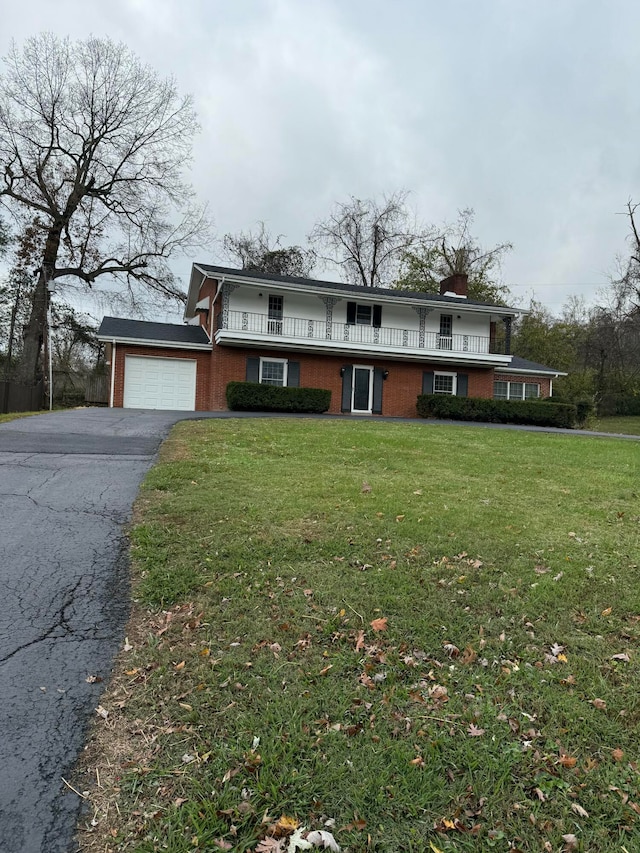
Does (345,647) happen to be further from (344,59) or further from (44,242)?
(44,242)

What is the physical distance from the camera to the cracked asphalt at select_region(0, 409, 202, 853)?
192 centimetres

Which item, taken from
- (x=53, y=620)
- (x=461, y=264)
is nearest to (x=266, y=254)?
(x=461, y=264)

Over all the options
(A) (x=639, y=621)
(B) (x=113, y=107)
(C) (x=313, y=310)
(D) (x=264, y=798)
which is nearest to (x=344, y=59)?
(C) (x=313, y=310)

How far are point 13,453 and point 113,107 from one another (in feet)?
80.6

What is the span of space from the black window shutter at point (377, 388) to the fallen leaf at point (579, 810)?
20.5m

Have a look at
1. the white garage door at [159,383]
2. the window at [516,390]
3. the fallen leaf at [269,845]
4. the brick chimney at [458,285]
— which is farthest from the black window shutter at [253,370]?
the fallen leaf at [269,845]

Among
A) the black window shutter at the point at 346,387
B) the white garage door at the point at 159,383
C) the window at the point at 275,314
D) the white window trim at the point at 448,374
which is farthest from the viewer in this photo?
the white window trim at the point at 448,374

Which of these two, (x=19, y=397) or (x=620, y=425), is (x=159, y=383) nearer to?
(x=19, y=397)

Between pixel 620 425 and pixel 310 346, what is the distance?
21.2m

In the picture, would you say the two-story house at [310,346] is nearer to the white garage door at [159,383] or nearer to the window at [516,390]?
the white garage door at [159,383]

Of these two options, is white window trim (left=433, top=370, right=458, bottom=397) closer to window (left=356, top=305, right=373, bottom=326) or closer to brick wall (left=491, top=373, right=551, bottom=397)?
brick wall (left=491, top=373, right=551, bottom=397)

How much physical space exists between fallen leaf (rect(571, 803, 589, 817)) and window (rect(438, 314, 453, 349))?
72.6 feet

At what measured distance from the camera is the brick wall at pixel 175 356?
19.9 m

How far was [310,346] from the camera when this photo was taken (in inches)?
818
